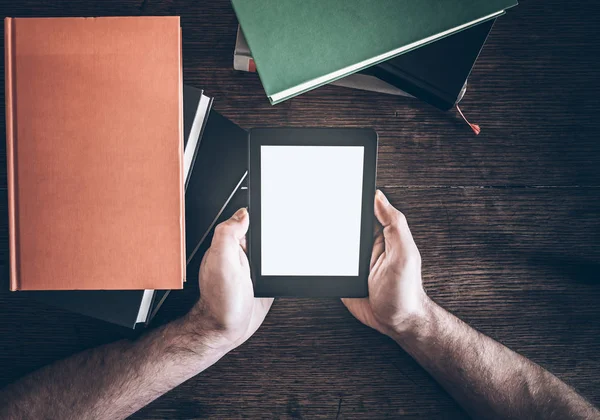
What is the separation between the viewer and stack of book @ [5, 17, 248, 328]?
0.49 metres

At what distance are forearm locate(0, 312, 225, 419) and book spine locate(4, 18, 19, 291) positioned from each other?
0.24 metres

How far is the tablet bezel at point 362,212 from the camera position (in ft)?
2.08

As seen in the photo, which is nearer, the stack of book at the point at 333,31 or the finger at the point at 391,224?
the stack of book at the point at 333,31

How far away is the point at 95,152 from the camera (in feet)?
1.63

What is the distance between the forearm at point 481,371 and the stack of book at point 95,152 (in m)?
0.40

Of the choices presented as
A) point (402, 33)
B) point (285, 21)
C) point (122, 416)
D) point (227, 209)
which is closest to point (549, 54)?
point (402, 33)

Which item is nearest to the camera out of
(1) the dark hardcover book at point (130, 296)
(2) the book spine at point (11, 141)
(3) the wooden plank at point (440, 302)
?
(2) the book spine at point (11, 141)

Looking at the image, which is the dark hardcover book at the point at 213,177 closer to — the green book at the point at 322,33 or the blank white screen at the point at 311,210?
the blank white screen at the point at 311,210

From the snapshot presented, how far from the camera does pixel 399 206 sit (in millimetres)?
702

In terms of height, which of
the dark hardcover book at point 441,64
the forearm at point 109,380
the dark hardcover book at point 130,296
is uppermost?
the dark hardcover book at point 441,64

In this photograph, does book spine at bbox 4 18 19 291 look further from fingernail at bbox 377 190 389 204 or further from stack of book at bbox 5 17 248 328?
fingernail at bbox 377 190 389 204

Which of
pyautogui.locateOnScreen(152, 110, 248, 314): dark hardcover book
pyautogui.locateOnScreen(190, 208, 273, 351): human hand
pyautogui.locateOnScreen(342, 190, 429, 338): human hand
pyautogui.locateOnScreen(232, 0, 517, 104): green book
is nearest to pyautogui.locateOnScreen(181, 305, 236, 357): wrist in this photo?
pyautogui.locateOnScreen(190, 208, 273, 351): human hand

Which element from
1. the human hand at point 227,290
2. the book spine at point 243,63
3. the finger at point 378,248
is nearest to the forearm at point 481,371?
the finger at point 378,248

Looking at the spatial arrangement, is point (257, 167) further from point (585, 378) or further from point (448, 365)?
point (585, 378)
